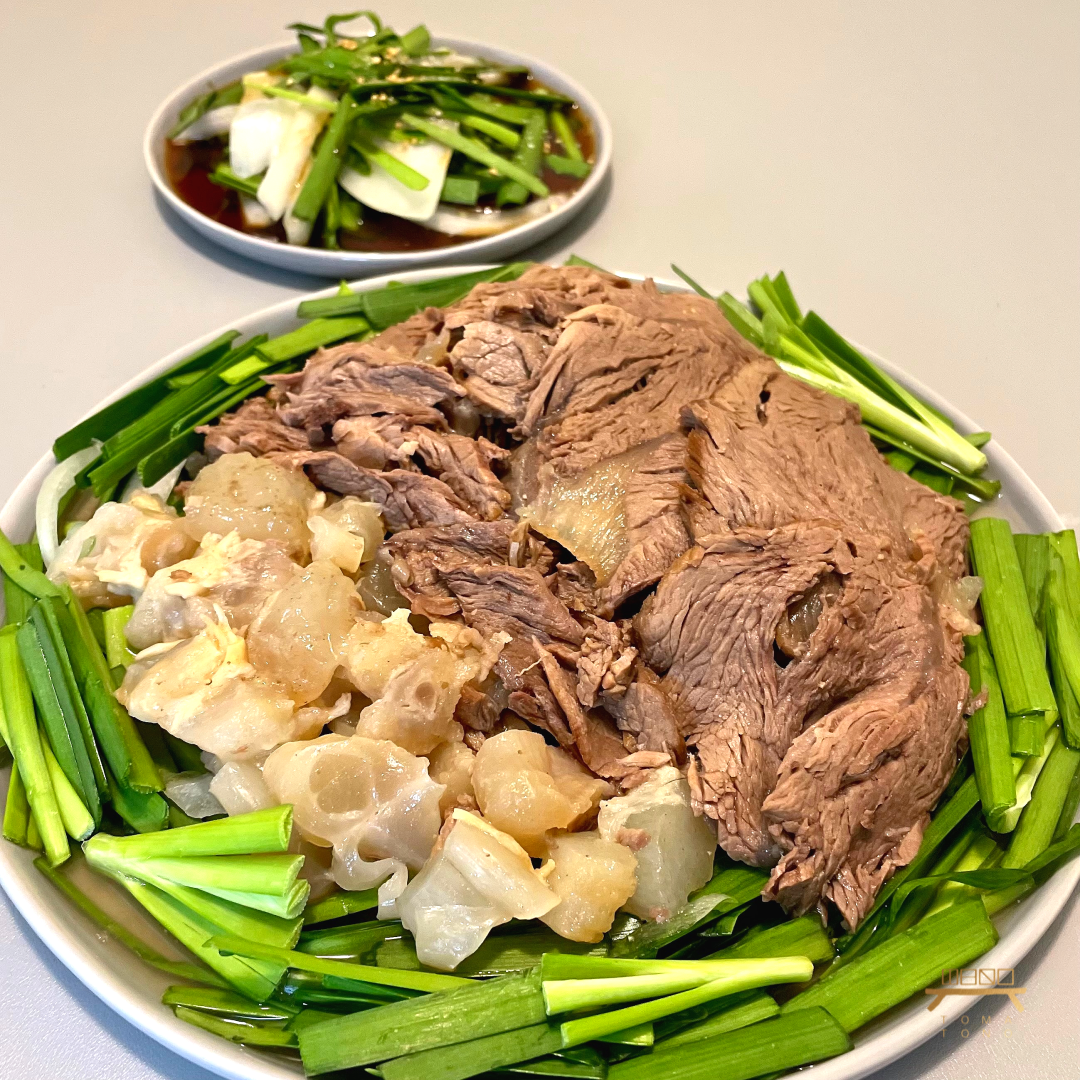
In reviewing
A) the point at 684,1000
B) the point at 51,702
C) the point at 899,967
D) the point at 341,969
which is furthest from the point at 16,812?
the point at 899,967

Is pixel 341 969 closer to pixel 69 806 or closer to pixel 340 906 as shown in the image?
pixel 340 906

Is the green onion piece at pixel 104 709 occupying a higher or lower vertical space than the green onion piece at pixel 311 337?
lower

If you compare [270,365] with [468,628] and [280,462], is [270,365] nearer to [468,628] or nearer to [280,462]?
[280,462]

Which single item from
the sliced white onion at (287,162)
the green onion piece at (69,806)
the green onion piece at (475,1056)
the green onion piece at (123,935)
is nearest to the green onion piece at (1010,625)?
the green onion piece at (475,1056)

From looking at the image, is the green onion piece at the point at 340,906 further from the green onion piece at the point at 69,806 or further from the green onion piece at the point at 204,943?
the green onion piece at the point at 69,806

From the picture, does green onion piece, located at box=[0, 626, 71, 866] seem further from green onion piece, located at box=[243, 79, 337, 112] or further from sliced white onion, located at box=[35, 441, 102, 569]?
green onion piece, located at box=[243, 79, 337, 112]

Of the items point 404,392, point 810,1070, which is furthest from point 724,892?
point 404,392
